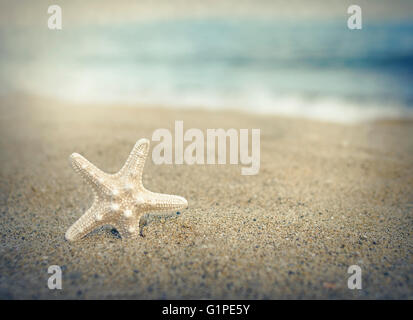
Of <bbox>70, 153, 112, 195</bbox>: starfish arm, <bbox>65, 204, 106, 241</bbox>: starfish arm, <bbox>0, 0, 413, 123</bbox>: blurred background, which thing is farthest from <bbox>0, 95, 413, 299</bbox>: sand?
<bbox>0, 0, 413, 123</bbox>: blurred background

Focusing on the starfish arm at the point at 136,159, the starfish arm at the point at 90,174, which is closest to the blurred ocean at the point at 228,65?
the starfish arm at the point at 136,159

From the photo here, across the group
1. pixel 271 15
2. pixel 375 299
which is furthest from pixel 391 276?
pixel 271 15

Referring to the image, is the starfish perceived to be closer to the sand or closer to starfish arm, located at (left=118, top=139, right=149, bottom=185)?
starfish arm, located at (left=118, top=139, right=149, bottom=185)

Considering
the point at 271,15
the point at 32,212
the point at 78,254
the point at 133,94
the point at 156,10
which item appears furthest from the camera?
the point at 156,10

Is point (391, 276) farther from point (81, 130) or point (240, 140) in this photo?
point (81, 130)

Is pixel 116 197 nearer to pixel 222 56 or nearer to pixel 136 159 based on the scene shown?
pixel 136 159

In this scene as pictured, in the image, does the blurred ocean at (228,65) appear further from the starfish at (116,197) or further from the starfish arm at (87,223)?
the starfish arm at (87,223)
